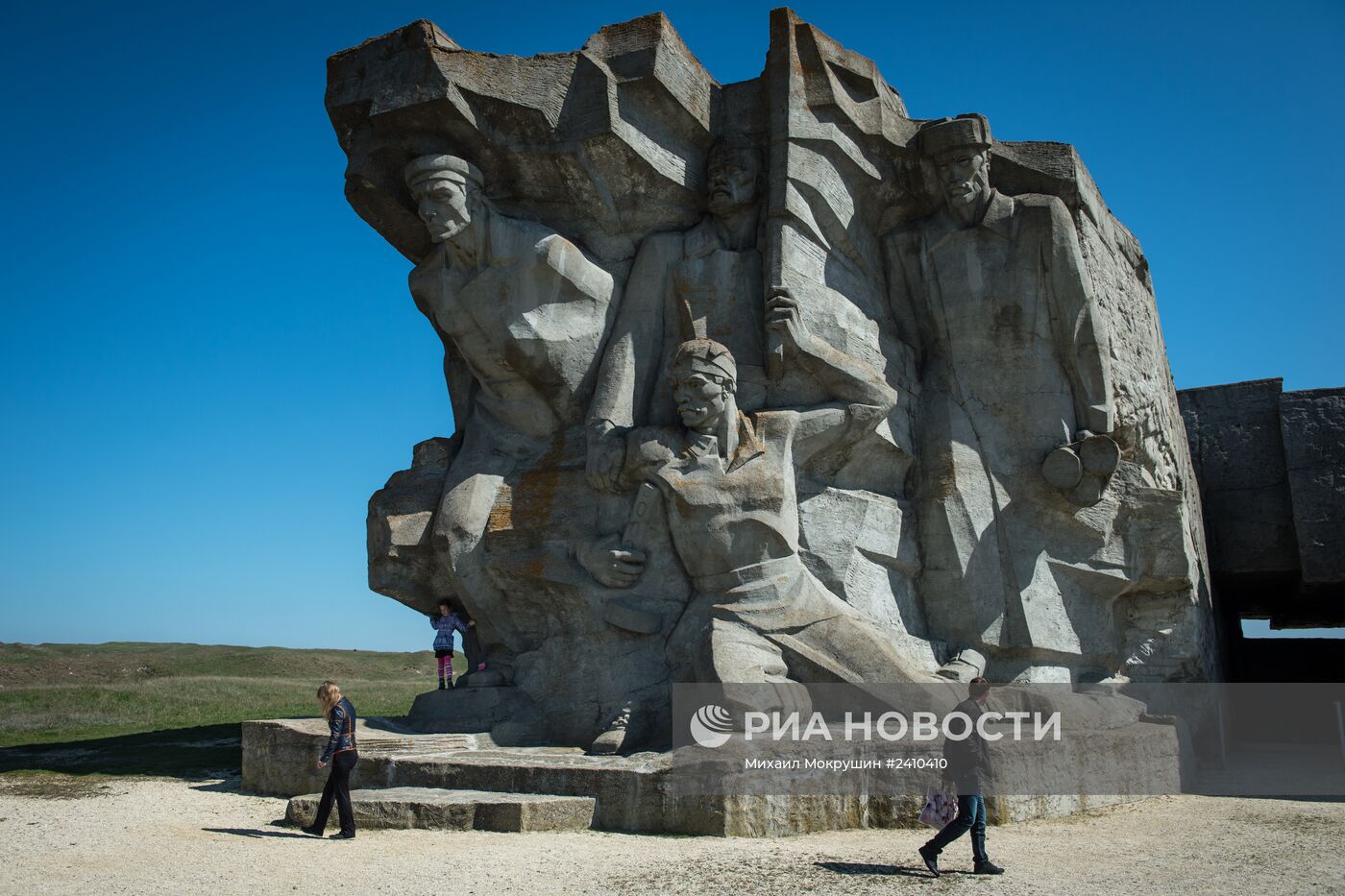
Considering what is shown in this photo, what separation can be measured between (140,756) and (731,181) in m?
6.84

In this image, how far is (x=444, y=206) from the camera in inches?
328

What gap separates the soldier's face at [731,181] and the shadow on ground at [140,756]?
19.0ft

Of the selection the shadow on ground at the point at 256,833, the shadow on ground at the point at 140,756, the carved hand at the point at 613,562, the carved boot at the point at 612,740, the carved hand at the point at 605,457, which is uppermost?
the carved hand at the point at 605,457

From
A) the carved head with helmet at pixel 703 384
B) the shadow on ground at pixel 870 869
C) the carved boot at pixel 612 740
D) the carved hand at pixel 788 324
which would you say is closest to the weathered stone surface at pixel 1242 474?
the carved hand at pixel 788 324

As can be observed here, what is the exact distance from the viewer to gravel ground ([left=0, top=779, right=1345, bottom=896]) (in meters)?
4.80

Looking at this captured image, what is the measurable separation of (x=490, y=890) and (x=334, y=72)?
21.3ft

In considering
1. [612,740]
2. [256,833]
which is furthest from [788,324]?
[256,833]

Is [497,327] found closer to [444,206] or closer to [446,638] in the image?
[444,206]

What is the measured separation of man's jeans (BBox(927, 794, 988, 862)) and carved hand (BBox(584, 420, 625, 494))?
358cm

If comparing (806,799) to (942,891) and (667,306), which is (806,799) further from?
(667,306)

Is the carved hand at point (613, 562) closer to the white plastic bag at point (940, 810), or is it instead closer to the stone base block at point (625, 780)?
the stone base block at point (625, 780)

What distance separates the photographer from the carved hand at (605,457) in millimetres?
7871

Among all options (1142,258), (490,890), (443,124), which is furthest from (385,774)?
(1142,258)

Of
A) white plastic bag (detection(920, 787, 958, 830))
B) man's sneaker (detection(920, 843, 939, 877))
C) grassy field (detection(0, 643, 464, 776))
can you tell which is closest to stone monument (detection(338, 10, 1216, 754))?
white plastic bag (detection(920, 787, 958, 830))
